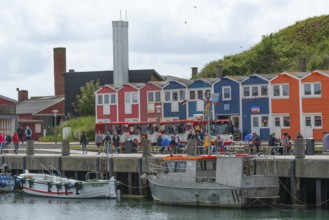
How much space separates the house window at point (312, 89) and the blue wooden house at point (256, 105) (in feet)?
11.6

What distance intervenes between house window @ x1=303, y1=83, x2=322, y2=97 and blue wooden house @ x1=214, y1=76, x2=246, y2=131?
6525 mm

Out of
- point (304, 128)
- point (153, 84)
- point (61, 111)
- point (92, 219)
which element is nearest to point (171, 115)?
point (153, 84)

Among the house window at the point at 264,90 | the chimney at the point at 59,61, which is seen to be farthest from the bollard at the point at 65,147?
the chimney at the point at 59,61

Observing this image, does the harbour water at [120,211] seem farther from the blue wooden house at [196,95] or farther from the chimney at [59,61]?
the chimney at [59,61]

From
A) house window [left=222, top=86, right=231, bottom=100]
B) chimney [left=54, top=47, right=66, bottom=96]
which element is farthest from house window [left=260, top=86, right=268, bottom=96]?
chimney [left=54, top=47, right=66, bottom=96]

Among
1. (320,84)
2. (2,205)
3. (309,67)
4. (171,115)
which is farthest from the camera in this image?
(309,67)

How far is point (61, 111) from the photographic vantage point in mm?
112875

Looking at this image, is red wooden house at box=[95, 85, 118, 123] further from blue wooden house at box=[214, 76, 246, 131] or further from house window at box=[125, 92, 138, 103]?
blue wooden house at box=[214, 76, 246, 131]

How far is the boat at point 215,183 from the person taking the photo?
45.9 m

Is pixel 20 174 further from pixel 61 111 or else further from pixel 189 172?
pixel 61 111

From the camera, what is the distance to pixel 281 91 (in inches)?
3041

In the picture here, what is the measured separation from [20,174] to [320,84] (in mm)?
26403

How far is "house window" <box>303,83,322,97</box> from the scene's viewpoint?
74.8m

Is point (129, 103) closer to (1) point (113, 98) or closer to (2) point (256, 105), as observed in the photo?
(1) point (113, 98)
